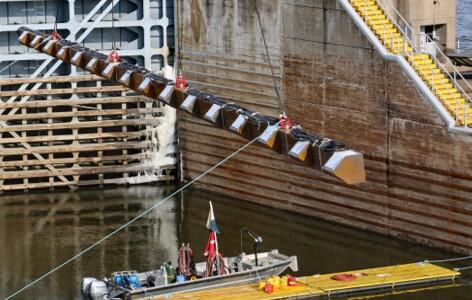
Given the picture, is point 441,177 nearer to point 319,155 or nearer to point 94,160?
point 319,155

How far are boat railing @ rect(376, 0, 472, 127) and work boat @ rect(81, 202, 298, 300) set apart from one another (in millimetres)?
7865

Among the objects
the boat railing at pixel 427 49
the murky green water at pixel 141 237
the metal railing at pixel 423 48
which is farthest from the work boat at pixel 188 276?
the metal railing at pixel 423 48

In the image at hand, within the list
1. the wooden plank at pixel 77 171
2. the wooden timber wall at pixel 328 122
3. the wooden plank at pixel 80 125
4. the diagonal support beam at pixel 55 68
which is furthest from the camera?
the diagonal support beam at pixel 55 68

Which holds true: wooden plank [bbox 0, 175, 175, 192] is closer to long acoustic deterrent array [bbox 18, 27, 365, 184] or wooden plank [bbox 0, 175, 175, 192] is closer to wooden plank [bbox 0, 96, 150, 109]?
wooden plank [bbox 0, 96, 150, 109]

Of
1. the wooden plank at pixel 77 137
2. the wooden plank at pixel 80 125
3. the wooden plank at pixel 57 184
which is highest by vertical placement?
the wooden plank at pixel 80 125

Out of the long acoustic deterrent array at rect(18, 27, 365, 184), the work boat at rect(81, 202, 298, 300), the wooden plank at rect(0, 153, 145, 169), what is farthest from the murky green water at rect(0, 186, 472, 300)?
the long acoustic deterrent array at rect(18, 27, 365, 184)

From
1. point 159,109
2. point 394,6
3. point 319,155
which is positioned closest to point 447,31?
point 394,6

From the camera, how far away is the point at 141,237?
48.0 metres

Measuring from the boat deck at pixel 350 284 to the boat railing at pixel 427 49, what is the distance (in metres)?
5.09

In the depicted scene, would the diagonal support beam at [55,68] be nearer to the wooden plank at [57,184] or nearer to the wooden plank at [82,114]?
the wooden plank at [57,184]

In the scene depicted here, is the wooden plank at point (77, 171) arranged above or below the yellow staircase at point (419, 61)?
below

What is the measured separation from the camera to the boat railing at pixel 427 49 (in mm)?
45656

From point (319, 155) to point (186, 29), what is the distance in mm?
20514

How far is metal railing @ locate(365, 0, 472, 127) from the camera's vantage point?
150ft
